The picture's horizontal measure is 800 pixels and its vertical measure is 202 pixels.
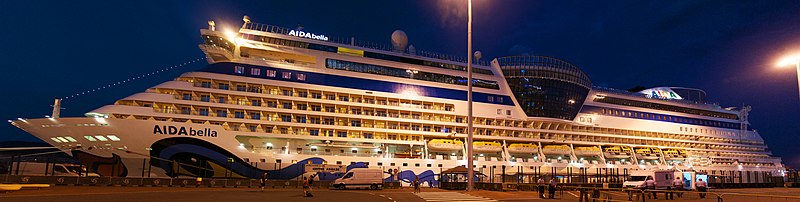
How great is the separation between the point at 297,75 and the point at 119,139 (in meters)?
15.0

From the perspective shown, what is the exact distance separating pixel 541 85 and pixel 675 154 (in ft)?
77.4

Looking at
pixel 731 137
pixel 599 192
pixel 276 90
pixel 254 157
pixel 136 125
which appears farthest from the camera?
pixel 731 137

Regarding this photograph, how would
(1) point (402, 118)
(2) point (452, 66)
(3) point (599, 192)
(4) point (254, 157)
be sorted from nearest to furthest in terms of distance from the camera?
(3) point (599, 192) → (4) point (254, 157) → (1) point (402, 118) → (2) point (452, 66)

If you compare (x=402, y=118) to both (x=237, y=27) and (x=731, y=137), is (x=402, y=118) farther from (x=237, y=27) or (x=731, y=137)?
(x=731, y=137)

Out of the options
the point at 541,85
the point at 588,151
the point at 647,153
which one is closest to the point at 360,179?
the point at 541,85

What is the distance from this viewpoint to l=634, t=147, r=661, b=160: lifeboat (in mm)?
59969

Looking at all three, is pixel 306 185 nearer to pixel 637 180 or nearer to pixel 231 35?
pixel 231 35

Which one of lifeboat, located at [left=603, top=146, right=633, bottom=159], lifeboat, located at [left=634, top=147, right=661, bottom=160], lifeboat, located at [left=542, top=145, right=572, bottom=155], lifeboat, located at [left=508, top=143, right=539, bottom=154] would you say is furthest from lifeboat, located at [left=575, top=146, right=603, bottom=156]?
lifeboat, located at [left=634, top=147, right=661, bottom=160]

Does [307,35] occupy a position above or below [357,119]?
above

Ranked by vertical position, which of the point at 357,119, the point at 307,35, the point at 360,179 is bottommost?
the point at 360,179

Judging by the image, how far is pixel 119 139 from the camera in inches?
1271

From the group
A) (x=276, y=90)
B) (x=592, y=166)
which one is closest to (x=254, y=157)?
(x=276, y=90)

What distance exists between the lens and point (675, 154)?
6300cm

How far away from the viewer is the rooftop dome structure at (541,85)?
53469mm
